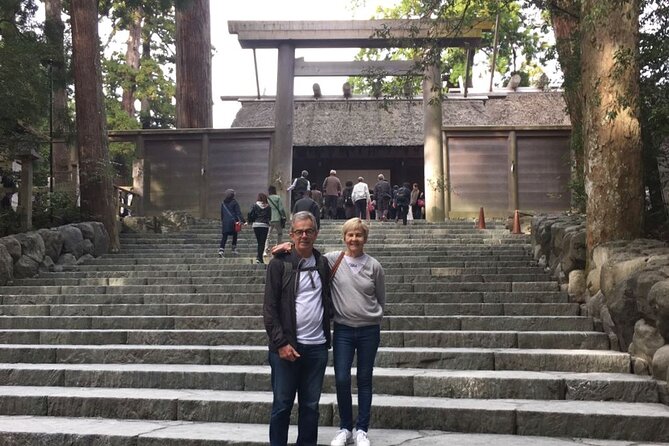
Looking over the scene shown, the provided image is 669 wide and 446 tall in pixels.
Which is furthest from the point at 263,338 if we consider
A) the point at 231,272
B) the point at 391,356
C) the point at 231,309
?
the point at 231,272

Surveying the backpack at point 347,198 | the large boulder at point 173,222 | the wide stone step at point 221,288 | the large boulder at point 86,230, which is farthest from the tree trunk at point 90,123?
the backpack at point 347,198

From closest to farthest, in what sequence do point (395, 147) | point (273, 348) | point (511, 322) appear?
point (273, 348) < point (511, 322) < point (395, 147)

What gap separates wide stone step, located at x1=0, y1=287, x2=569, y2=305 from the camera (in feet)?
29.3

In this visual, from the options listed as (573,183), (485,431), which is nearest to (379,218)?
(573,183)

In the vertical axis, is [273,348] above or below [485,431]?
above

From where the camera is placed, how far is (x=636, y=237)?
8062mm

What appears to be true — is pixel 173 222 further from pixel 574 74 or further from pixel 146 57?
pixel 146 57

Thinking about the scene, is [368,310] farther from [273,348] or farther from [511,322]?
[511,322]

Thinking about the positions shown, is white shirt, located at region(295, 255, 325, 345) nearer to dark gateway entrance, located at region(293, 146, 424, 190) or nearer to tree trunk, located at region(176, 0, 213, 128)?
tree trunk, located at region(176, 0, 213, 128)

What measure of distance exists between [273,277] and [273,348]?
1.37 ft

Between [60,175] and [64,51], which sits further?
[60,175]

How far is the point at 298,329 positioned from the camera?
421 centimetres

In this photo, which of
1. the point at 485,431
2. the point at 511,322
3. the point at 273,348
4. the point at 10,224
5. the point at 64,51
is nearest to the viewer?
the point at 273,348

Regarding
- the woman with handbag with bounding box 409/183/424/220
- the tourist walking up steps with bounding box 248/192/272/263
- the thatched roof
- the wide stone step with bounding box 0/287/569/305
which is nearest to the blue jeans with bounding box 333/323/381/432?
the wide stone step with bounding box 0/287/569/305
